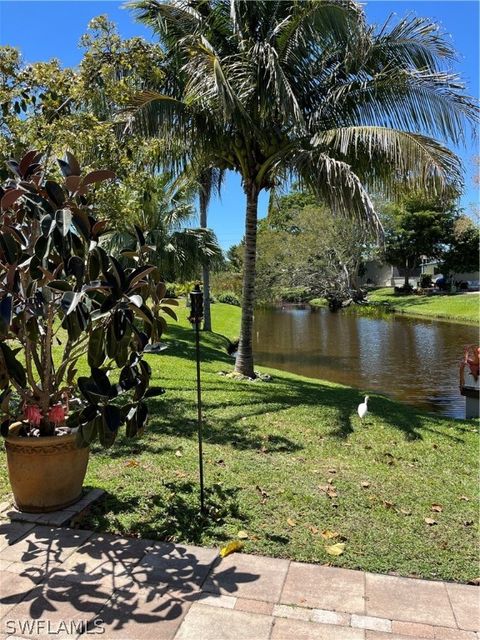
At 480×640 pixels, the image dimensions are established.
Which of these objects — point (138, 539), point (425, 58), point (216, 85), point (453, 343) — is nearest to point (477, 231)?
point (453, 343)

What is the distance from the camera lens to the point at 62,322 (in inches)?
130

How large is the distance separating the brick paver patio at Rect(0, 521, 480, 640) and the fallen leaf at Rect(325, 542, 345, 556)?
0.19 m

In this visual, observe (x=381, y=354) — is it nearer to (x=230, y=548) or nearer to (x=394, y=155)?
(x=394, y=155)

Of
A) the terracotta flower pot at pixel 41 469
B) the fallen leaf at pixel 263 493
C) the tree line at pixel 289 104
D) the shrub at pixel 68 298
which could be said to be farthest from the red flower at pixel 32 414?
the tree line at pixel 289 104

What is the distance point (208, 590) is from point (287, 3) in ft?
32.1

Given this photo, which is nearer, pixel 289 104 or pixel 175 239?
pixel 289 104

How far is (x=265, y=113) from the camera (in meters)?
8.77

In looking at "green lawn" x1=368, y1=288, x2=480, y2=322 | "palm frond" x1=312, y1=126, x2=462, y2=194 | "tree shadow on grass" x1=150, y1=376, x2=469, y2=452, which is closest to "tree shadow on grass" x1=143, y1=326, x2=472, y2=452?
"tree shadow on grass" x1=150, y1=376, x2=469, y2=452

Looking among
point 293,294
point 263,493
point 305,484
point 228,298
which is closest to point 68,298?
point 263,493

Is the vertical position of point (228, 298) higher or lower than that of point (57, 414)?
higher

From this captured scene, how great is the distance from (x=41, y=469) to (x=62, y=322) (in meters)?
1.21

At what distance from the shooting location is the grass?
3.56 meters

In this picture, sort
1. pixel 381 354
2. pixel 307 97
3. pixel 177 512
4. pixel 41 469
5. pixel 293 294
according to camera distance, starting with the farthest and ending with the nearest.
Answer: pixel 293 294 → pixel 381 354 → pixel 307 97 → pixel 177 512 → pixel 41 469

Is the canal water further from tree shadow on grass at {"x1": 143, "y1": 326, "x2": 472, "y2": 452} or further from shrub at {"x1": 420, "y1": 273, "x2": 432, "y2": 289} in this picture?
shrub at {"x1": 420, "y1": 273, "x2": 432, "y2": 289}
